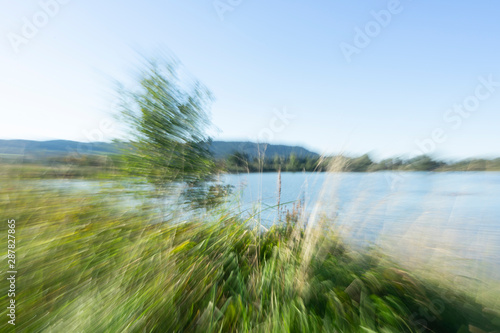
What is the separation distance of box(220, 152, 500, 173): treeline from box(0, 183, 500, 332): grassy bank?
2.09 feet

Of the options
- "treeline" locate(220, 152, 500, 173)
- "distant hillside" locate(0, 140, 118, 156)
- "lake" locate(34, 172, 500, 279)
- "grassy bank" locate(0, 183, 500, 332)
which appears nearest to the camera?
"grassy bank" locate(0, 183, 500, 332)

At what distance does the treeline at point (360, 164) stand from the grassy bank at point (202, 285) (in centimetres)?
64

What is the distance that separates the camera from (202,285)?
58.9 inches

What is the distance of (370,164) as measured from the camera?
2.29 metres

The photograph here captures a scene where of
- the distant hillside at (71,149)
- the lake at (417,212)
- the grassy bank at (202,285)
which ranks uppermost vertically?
the distant hillside at (71,149)

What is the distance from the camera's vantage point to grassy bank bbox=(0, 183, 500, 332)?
1.17 meters

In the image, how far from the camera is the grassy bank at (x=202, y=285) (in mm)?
1171

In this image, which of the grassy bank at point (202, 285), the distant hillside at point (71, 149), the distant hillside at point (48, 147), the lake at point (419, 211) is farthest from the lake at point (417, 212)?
the distant hillside at point (48, 147)

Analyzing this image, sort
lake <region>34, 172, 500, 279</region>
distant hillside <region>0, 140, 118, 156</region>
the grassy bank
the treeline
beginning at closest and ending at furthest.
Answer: the grassy bank < lake <region>34, 172, 500, 279</region> < the treeline < distant hillside <region>0, 140, 118, 156</region>

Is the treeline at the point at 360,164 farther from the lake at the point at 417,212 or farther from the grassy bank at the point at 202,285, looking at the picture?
the grassy bank at the point at 202,285

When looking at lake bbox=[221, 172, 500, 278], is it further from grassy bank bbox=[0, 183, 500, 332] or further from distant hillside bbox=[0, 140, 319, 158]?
distant hillside bbox=[0, 140, 319, 158]

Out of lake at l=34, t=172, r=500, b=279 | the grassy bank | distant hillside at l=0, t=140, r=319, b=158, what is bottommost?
the grassy bank

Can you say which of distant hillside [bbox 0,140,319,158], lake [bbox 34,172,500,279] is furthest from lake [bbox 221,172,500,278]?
distant hillside [bbox 0,140,319,158]

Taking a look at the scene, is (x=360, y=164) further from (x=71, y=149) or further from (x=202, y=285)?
(x=71, y=149)
